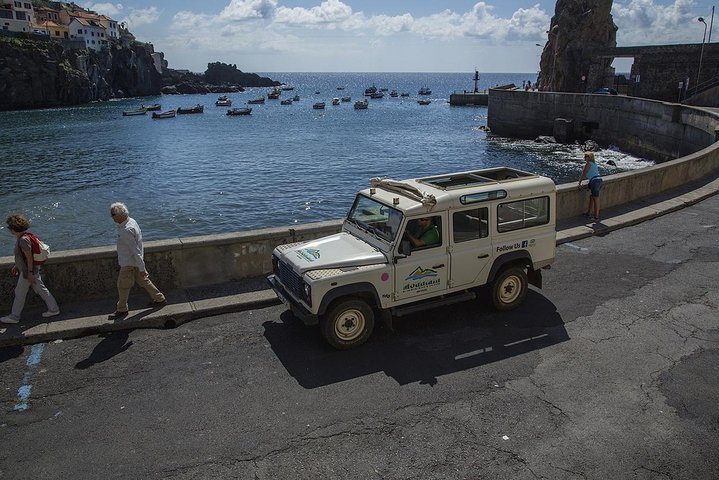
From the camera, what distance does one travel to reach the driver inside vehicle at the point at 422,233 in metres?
7.90

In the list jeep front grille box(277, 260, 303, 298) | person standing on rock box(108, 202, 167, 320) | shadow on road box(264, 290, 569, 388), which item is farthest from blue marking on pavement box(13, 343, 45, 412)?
jeep front grille box(277, 260, 303, 298)

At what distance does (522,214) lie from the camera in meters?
8.76

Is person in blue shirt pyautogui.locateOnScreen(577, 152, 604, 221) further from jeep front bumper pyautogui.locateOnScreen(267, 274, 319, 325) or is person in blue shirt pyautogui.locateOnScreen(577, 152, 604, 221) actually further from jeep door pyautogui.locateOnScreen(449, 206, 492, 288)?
jeep front bumper pyautogui.locateOnScreen(267, 274, 319, 325)

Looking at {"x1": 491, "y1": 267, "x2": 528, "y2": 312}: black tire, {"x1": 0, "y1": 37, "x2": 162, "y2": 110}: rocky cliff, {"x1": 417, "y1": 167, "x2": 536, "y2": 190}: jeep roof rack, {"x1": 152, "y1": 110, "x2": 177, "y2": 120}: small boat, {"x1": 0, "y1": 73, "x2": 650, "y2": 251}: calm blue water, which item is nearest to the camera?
{"x1": 491, "y1": 267, "x2": 528, "y2": 312}: black tire

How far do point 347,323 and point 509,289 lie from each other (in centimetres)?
299

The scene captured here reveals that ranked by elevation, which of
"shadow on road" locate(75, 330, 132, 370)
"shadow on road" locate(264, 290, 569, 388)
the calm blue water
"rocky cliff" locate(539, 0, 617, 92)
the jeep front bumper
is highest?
"rocky cliff" locate(539, 0, 617, 92)

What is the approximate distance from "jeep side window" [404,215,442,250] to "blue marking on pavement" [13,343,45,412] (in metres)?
5.20

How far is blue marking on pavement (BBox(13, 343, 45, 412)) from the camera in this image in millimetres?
6484

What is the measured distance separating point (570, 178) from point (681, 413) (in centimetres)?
3476

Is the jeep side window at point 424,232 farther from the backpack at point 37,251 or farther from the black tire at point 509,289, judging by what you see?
the backpack at point 37,251

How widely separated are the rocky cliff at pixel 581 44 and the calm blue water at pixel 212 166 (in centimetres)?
1328

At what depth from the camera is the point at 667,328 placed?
338 inches

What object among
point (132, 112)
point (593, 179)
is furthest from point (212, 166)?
point (132, 112)

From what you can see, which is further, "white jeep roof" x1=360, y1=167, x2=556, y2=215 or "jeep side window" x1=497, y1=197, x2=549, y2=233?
"jeep side window" x1=497, y1=197, x2=549, y2=233
